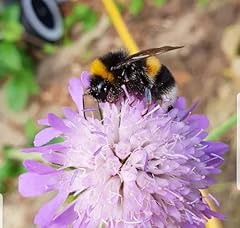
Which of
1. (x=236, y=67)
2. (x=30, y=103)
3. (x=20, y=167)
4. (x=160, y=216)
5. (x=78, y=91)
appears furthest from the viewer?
(x=30, y=103)

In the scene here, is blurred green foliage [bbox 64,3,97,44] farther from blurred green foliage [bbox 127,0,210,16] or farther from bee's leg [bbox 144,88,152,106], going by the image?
bee's leg [bbox 144,88,152,106]

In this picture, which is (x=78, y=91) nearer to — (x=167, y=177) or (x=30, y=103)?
(x=167, y=177)

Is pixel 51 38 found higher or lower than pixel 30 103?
higher

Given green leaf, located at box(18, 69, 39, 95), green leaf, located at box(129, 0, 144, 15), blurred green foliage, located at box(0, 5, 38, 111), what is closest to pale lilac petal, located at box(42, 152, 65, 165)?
blurred green foliage, located at box(0, 5, 38, 111)

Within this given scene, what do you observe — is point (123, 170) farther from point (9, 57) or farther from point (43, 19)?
point (43, 19)

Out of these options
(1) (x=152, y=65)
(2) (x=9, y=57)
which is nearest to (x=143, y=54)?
(1) (x=152, y=65)

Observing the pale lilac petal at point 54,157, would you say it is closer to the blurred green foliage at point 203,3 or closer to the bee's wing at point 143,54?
the bee's wing at point 143,54

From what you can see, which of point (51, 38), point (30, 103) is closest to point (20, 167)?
point (30, 103)
